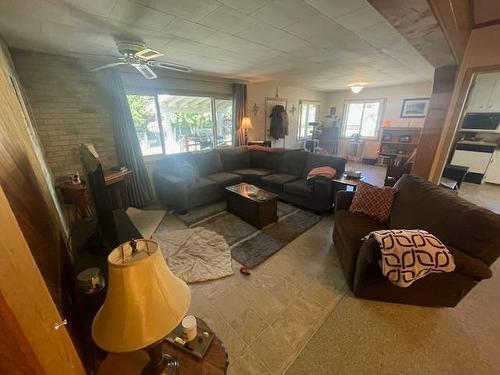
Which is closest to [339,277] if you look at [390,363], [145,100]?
[390,363]

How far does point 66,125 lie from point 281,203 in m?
3.41

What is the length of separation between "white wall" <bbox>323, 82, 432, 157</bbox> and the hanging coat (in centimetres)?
279

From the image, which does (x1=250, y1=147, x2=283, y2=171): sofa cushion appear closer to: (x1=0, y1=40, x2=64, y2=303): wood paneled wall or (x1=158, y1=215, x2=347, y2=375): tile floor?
(x1=158, y1=215, x2=347, y2=375): tile floor

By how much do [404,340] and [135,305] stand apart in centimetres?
185

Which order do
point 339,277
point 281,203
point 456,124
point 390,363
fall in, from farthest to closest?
point 281,203
point 456,124
point 339,277
point 390,363

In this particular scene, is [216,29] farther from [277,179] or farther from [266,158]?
[266,158]

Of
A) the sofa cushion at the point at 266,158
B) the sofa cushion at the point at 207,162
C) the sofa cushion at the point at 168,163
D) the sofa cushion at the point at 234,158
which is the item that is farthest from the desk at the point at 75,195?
the sofa cushion at the point at 266,158

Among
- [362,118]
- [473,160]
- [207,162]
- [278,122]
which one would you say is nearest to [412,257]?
[207,162]

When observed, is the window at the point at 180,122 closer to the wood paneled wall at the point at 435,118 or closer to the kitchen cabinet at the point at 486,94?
the wood paneled wall at the point at 435,118

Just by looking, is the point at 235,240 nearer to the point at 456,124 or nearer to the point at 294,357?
the point at 294,357

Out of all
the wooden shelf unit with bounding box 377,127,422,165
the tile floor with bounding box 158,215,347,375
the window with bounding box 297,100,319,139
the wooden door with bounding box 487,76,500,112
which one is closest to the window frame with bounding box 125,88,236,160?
the tile floor with bounding box 158,215,347,375

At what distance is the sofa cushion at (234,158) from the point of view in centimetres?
427

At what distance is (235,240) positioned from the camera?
8.52ft

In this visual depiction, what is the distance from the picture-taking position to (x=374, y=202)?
226cm
